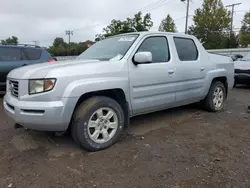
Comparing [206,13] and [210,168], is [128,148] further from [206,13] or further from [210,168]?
[206,13]

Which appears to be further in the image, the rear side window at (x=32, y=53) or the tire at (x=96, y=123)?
the rear side window at (x=32, y=53)

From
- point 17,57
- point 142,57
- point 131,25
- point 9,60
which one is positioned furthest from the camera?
point 131,25

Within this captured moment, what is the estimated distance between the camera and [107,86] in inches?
137

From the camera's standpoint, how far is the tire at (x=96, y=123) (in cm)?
329

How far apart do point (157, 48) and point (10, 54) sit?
214 inches

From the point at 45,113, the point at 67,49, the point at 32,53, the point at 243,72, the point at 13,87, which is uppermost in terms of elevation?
the point at 67,49

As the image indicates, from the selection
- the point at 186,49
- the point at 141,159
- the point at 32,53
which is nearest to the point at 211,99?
the point at 186,49

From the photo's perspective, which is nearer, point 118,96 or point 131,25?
point 118,96


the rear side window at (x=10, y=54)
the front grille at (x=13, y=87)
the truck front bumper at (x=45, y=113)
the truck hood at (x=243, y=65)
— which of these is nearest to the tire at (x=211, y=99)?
the truck front bumper at (x=45, y=113)

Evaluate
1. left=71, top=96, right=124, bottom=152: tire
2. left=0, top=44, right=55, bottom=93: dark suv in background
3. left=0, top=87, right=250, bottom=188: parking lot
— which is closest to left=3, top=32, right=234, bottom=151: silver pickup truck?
left=71, top=96, right=124, bottom=152: tire

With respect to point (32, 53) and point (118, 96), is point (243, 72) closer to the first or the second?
point (118, 96)

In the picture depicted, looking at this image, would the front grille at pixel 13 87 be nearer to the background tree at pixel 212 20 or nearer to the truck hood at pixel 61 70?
the truck hood at pixel 61 70

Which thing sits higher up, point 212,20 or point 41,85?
point 212,20

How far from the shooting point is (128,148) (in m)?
3.57
